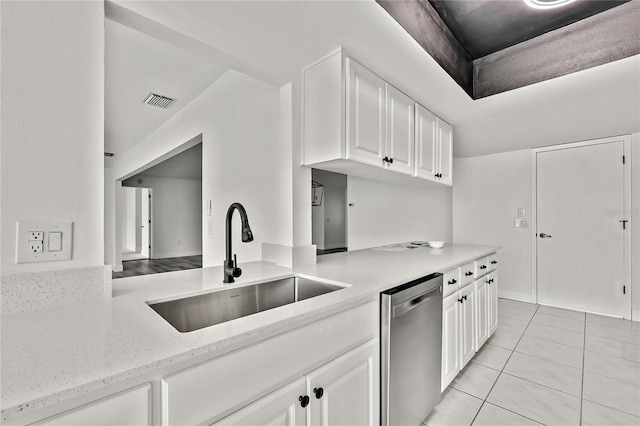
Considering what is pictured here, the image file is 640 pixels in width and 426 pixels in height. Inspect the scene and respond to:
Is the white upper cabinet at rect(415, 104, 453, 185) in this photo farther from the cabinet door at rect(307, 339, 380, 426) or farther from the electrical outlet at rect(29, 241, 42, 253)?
the electrical outlet at rect(29, 241, 42, 253)

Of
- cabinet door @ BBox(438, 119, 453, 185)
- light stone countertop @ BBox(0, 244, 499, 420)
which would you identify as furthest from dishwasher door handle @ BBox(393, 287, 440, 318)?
cabinet door @ BBox(438, 119, 453, 185)

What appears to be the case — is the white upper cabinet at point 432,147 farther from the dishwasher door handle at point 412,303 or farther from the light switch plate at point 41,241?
the light switch plate at point 41,241

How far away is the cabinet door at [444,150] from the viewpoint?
8.79ft

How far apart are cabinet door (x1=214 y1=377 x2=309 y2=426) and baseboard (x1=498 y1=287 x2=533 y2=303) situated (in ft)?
13.6

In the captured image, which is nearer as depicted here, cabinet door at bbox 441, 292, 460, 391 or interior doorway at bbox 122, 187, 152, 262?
cabinet door at bbox 441, 292, 460, 391

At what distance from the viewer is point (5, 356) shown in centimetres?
65

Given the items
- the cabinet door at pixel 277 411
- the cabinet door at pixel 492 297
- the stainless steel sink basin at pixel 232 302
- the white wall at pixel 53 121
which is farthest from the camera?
the cabinet door at pixel 492 297

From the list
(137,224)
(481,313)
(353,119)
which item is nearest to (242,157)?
(353,119)

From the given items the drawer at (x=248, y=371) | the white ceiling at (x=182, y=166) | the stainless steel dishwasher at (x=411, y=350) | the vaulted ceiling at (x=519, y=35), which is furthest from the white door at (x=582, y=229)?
the white ceiling at (x=182, y=166)

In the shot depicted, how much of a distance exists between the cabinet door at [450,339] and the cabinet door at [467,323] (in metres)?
0.07

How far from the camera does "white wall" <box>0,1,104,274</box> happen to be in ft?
3.04

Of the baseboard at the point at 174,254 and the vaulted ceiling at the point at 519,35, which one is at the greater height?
the vaulted ceiling at the point at 519,35

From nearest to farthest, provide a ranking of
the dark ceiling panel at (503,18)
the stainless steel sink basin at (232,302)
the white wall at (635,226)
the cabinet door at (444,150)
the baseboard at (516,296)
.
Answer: the stainless steel sink basin at (232,302) → the dark ceiling panel at (503,18) → the cabinet door at (444,150) → the white wall at (635,226) → the baseboard at (516,296)

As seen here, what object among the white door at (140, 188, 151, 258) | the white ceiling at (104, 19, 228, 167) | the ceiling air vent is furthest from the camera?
the white door at (140, 188, 151, 258)
